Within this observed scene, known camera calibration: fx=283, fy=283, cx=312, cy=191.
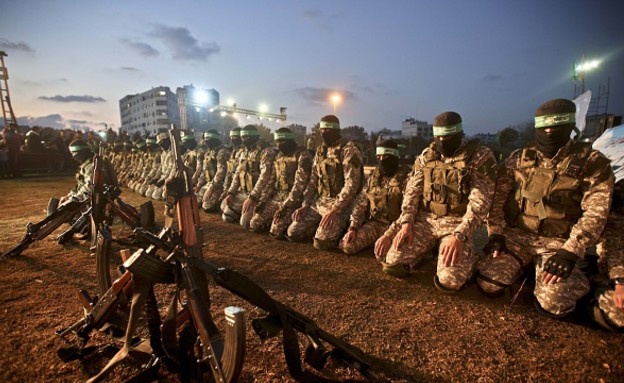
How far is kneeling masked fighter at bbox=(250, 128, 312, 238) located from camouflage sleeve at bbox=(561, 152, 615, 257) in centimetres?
390

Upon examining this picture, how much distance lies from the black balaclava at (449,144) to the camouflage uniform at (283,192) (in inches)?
99.8

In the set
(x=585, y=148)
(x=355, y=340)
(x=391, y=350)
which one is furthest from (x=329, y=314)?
(x=585, y=148)

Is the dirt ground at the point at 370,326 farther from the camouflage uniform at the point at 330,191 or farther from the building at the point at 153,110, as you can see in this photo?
the building at the point at 153,110

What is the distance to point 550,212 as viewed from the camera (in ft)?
9.70

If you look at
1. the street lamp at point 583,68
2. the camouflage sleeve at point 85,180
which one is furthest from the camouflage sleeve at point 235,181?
the street lamp at point 583,68

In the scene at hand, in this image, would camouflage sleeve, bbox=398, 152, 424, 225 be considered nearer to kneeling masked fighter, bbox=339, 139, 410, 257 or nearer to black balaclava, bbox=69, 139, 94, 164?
kneeling masked fighter, bbox=339, 139, 410, 257

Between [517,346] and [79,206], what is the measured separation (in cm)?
624

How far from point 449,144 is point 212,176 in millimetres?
6948

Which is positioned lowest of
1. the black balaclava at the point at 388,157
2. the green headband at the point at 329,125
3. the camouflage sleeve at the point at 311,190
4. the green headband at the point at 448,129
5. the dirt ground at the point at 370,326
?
the dirt ground at the point at 370,326

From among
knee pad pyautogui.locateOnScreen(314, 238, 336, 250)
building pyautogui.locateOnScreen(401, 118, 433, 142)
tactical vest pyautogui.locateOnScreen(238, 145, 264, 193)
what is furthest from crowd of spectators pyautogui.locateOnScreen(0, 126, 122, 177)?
building pyautogui.locateOnScreen(401, 118, 433, 142)

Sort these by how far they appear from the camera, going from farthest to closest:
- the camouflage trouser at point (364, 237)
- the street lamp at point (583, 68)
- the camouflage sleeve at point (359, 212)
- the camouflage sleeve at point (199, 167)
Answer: the street lamp at point (583, 68)
the camouflage sleeve at point (199, 167)
the camouflage sleeve at point (359, 212)
the camouflage trouser at point (364, 237)

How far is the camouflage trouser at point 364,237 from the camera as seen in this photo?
14.4 ft

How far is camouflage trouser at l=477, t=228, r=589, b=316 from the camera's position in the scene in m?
2.66

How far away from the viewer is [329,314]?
2855mm
